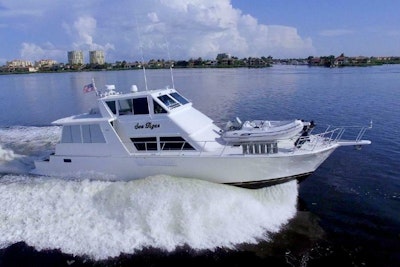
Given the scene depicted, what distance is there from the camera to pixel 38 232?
10.4m

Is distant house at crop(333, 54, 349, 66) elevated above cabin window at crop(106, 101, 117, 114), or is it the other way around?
distant house at crop(333, 54, 349, 66)

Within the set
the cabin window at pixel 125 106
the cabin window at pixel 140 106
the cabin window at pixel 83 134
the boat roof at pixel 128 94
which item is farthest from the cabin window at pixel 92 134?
the cabin window at pixel 140 106

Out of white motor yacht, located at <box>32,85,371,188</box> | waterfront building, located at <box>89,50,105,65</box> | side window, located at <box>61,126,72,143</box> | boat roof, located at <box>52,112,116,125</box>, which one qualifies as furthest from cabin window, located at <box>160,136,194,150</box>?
waterfront building, located at <box>89,50,105,65</box>

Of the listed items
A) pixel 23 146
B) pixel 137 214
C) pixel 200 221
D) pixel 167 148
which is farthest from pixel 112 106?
pixel 23 146

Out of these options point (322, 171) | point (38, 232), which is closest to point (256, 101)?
point (322, 171)

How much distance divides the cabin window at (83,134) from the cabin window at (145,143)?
A: 1.19 meters

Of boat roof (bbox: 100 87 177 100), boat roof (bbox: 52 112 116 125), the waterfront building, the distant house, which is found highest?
the waterfront building

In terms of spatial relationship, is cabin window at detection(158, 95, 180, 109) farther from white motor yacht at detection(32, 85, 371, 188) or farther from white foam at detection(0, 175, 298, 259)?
white foam at detection(0, 175, 298, 259)

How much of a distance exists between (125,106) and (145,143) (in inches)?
63.3

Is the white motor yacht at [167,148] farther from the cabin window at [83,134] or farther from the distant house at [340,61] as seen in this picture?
the distant house at [340,61]

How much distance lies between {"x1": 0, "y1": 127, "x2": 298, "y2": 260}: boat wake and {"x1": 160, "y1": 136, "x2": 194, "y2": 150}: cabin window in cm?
112

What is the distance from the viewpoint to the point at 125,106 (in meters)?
12.6

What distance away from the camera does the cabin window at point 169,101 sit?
1245cm

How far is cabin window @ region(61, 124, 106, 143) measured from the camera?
12.5 meters
